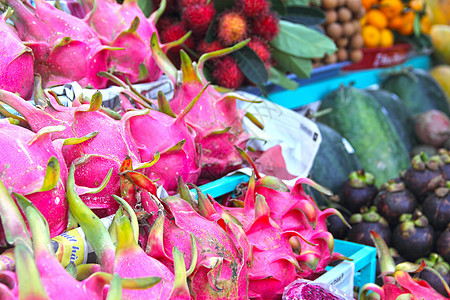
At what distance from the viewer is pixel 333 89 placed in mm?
2311

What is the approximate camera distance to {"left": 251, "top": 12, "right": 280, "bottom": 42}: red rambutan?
60.7 inches

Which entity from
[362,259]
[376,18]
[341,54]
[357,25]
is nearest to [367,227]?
[362,259]

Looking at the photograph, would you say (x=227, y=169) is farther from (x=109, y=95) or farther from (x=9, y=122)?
(x=9, y=122)

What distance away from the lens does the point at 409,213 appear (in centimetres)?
140

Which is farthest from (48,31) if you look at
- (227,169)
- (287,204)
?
(287,204)

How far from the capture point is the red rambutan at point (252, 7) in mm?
1499

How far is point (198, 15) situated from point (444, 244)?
41.6 inches

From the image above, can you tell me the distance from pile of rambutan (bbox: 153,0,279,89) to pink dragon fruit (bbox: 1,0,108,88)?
0.57m

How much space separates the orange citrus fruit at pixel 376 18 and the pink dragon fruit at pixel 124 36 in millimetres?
2034

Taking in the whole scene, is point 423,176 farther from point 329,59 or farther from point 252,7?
point 329,59

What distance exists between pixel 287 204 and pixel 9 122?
0.54m

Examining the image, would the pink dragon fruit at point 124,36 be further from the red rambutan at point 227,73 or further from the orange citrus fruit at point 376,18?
the orange citrus fruit at point 376,18

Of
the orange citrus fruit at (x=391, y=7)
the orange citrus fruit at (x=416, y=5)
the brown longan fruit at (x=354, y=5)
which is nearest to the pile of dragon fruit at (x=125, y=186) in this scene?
the brown longan fruit at (x=354, y=5)

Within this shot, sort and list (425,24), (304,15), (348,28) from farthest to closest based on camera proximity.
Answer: (425,24) → (348,28) → (304,15)
